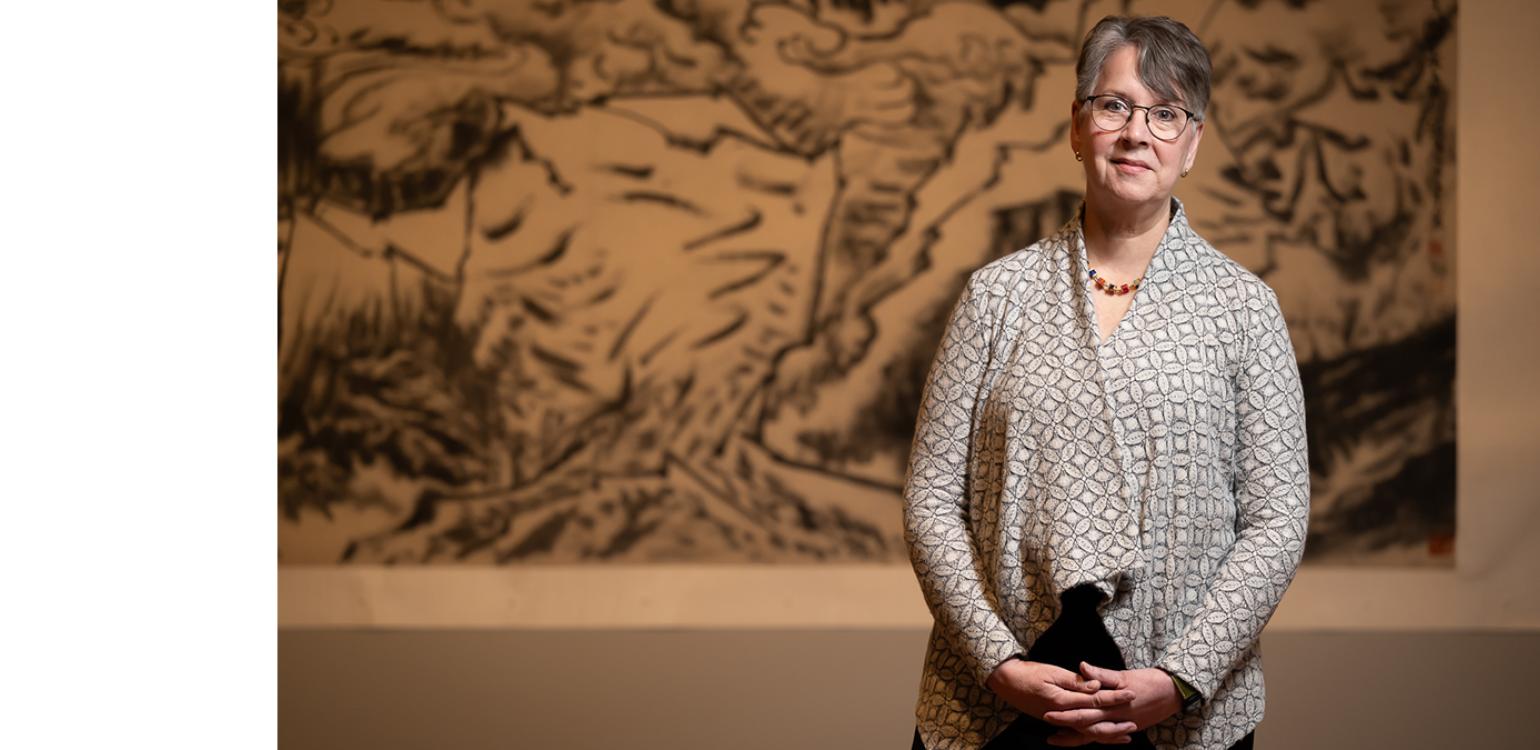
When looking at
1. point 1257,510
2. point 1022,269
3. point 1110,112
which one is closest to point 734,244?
point 1022,269

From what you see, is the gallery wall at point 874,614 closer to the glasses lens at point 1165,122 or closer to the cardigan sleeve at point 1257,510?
the cardigan sleeve at point 1257,510

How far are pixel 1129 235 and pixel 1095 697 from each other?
0.62m

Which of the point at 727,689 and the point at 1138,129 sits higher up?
the point at 1138,129

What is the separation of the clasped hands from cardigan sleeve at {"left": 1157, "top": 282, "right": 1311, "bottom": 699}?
1.6 inches

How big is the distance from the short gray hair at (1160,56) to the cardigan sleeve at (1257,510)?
11.3 inches

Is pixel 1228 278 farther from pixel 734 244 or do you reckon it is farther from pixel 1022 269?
pixel 734 244

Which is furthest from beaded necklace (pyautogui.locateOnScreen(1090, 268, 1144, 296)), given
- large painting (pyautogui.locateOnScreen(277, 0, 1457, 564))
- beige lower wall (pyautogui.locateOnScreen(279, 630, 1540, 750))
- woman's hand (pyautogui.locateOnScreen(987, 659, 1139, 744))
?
large painting (pyautogui.locateOnScreen(277, 0, 1457, 564))

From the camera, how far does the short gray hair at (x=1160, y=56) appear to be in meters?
1.87

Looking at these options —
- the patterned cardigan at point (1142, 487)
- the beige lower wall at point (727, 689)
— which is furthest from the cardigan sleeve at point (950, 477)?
the beige lower wall at point (727, 689)

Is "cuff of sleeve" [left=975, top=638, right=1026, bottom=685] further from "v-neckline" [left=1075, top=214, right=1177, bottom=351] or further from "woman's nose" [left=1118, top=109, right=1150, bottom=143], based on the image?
"woman's nose" [left=1118, top=109, right=1150, bottom=143]

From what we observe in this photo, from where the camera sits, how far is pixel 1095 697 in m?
1.80

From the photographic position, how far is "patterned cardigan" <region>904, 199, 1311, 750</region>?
184 centimetres
